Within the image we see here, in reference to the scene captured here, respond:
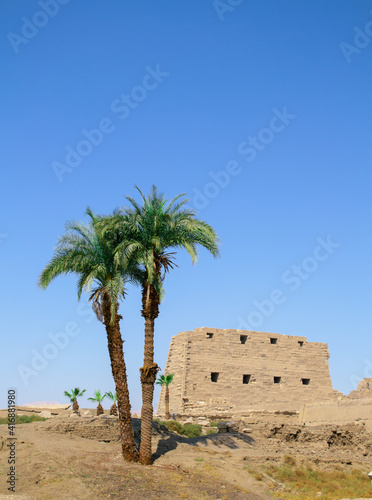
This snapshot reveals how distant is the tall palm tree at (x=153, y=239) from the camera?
16.9 m

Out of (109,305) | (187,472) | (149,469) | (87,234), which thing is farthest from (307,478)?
(87,234)

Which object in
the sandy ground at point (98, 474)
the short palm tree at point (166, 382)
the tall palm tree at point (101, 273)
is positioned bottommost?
the sandy ground at point (98, 474)

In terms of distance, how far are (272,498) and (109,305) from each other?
24.5ft

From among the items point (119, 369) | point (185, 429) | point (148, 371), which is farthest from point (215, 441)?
point (185, 429)

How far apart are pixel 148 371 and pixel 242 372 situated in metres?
18.7

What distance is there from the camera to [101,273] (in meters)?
16.9

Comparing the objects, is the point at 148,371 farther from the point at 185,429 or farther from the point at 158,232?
the point at 185,429

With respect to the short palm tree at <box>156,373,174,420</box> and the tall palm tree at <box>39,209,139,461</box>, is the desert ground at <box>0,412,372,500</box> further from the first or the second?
the short palm tree at <box>156,373,174,420</box>

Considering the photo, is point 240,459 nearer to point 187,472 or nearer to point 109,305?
point 187,472

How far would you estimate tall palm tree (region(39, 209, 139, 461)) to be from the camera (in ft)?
54.2

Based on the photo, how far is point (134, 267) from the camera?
18219 mm

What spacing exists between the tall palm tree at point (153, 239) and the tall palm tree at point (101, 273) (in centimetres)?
60

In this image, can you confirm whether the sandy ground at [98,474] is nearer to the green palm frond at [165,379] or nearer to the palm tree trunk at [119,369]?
the palm tree trunk at [119,369]

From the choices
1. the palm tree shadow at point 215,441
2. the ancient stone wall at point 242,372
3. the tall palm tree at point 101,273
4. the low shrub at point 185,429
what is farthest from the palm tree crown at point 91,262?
the ancient stone wall at point 242,372
